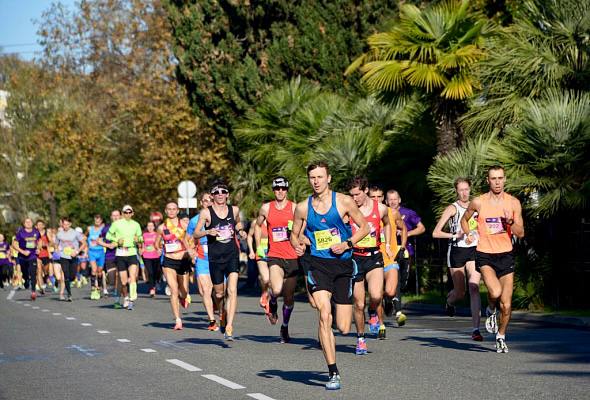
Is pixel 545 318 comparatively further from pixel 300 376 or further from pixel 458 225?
pixel 300 376

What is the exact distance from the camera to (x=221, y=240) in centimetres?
1523

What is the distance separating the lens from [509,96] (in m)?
20.8

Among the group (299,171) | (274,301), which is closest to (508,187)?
(274,301)

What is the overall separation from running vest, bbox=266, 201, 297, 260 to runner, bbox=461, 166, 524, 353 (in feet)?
10.2

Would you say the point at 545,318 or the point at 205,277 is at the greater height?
the point at 205,277

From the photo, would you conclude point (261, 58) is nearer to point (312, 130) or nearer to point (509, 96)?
point (312, 130)

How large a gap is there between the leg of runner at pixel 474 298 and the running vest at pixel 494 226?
1727 mm

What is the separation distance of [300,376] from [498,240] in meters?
3.03

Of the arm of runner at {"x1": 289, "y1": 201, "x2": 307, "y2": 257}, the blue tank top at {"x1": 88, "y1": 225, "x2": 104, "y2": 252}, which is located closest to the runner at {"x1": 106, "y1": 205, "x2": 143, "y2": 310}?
the blue tank top at {"x1": 88, "y1": 225, "x2": 104, "y2": 252}

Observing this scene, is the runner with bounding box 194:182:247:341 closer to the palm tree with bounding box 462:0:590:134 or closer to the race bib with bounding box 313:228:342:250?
the race bib with bounding box 313:228:342:250

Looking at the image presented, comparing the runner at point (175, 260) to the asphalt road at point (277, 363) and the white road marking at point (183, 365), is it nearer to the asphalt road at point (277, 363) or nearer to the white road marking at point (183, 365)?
the asphalt road at point (277, 363)

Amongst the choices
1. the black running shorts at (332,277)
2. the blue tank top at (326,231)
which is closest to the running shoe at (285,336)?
the black running shorts at (332,277)

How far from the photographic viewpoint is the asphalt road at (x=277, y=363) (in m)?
10.1

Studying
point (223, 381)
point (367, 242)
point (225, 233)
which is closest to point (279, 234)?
point (225, 233)
